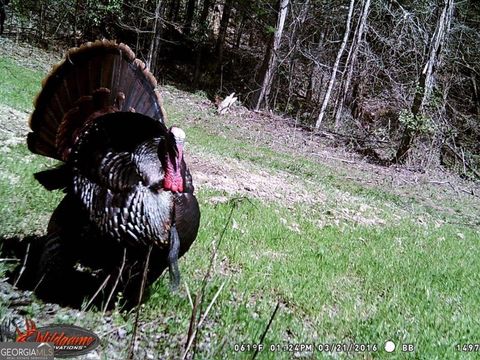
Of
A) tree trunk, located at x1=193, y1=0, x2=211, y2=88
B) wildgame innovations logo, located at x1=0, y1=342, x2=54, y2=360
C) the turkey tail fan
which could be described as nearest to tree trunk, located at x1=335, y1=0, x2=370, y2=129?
tree trunk, located at x1=193, y1=0, x2=211, y2=88

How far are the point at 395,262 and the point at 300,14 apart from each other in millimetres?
16643

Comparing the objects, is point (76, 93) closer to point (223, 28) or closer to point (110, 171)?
point (110, 171)

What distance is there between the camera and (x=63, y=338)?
8.32ft

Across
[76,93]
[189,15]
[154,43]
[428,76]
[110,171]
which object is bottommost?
[110,171]

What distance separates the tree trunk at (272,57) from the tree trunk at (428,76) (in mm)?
6447

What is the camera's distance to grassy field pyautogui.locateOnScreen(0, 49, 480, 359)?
3.51 m

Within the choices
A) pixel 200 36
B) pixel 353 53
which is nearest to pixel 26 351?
pixel 353 53

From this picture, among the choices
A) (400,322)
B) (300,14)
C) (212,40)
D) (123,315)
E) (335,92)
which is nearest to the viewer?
(123,315)

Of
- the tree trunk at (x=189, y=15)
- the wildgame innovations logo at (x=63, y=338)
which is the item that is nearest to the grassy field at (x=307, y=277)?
the wildgame innovations logo at (x=63, y=338)

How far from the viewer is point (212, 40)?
86.4 ft

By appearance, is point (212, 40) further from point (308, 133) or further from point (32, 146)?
point (32, 146)

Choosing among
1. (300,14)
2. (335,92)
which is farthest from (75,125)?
(335,92)

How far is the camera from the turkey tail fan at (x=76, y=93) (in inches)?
140

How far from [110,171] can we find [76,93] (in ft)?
2.95
